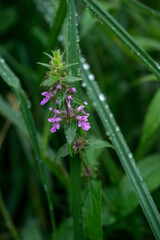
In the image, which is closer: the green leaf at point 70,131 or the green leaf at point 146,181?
the green leaf at point 70,131

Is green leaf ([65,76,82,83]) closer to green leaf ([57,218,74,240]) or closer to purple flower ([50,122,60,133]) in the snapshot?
purple flower ([50,122,60,133])

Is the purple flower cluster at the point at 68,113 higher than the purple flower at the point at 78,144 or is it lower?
higher

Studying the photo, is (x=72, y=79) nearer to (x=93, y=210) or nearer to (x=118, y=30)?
(x=118, y=30)

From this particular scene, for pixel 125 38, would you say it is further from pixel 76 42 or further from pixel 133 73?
pixel 133 73

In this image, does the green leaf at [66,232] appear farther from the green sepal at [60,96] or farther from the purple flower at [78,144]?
the green sepal at [60,96]

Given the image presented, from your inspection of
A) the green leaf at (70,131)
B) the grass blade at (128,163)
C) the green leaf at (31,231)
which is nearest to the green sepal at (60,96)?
the green leaf at (70,131)

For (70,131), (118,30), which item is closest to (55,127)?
(70,131)

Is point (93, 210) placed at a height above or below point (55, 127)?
below

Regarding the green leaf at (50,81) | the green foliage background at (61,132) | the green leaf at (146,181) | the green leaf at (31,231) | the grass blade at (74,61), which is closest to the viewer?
the green leaf at (50,81)
